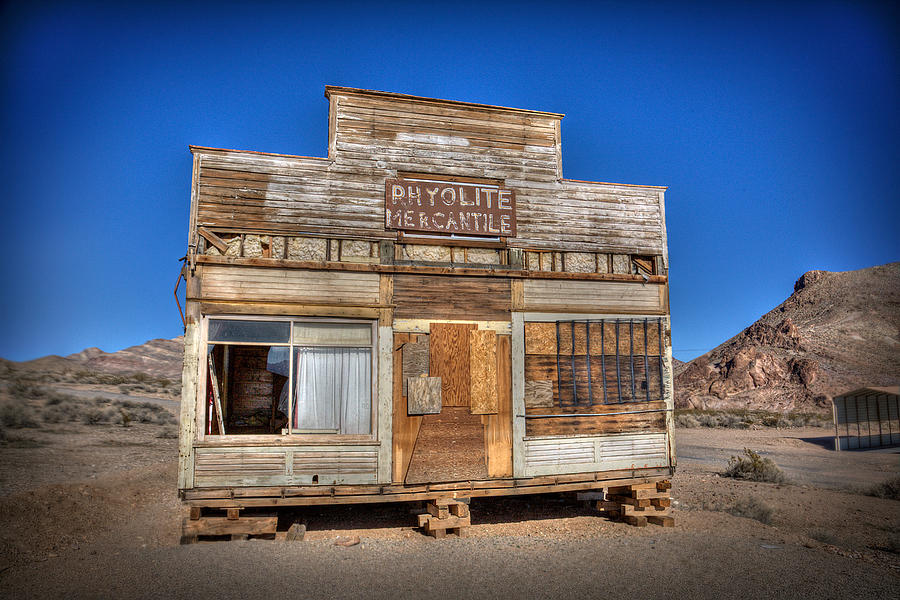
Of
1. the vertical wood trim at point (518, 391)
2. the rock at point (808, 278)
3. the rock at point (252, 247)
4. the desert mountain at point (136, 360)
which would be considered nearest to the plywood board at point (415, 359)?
the vertical wood trim at point (518, 391)

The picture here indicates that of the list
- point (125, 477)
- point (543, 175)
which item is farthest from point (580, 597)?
Result: point (125, 477)

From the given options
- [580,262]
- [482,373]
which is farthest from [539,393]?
[580,262]

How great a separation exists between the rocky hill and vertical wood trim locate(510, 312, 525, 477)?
38.8 m

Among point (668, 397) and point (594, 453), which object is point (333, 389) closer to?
point (594, 453)

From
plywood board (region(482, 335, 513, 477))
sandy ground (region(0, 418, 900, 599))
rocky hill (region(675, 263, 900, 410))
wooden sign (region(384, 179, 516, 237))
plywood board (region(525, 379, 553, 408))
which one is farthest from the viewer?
rocky hill (region(675, 263, 900, 410))

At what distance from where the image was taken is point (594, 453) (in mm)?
10219

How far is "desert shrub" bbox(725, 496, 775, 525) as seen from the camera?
35.2ft

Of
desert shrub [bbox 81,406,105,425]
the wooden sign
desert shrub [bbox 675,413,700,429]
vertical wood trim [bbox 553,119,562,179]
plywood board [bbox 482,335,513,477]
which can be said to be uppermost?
vertical wood trim [bbox 553,119,562,179]

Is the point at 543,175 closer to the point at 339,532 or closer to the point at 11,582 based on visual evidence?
the point at 339,532

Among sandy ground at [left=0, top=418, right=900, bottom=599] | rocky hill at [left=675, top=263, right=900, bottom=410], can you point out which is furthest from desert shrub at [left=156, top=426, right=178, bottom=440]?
rocky hill at [left=675, top=263, right=900, bottom=410]

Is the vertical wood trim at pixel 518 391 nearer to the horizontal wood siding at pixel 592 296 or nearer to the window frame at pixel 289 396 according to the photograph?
the horizontal wood siding at pixel 592 296

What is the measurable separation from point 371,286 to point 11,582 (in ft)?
19.0

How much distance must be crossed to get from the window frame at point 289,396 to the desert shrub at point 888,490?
40.5ft

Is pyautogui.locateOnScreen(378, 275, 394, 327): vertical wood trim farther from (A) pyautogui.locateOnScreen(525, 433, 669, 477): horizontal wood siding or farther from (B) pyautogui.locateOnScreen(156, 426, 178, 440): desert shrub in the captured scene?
(B) pyautogui.locateOnScreen(156, 426, 178, 440): desert shrub
